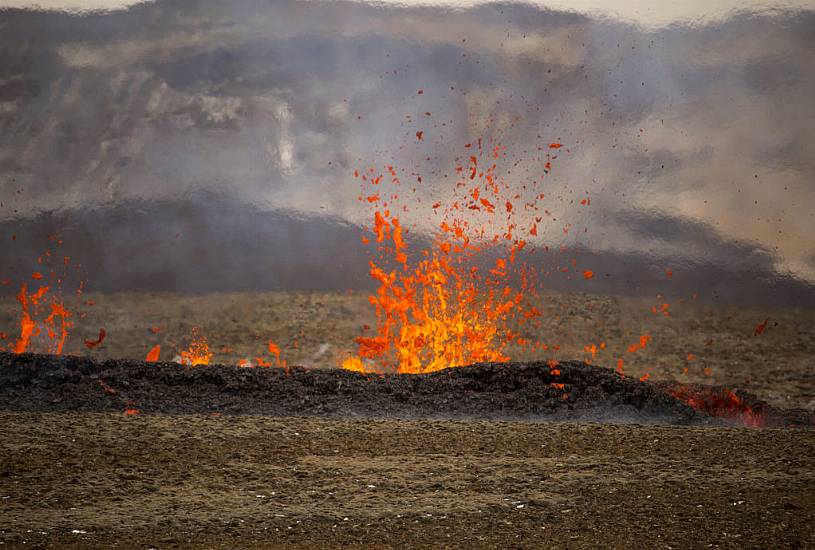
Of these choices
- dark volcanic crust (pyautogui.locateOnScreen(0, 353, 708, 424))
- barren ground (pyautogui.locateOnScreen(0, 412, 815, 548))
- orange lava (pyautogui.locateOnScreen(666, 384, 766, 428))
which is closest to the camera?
barren ground (pyautogui.locateOnScreen(0, 412, 815, 548))

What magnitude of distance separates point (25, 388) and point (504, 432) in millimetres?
5212

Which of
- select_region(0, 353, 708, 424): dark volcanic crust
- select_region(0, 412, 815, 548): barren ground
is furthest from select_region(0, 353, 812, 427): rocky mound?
select_region(0, 412, 815, 548): barren ground

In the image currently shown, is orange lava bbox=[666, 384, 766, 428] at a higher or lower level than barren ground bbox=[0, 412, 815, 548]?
lower

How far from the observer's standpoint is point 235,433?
8.37m

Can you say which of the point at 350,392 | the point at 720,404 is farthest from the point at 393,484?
the point at 720,404

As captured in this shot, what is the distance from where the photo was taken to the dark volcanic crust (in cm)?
1012

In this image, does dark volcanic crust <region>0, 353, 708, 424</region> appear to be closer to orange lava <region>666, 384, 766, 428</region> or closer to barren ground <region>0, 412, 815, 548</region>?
orange lava <region>666, 384, 766, 428</region>

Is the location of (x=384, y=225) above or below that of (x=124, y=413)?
above

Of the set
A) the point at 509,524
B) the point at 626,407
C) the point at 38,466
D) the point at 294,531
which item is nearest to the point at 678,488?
the point at 509,524

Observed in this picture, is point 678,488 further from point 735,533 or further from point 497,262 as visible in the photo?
point 497,262

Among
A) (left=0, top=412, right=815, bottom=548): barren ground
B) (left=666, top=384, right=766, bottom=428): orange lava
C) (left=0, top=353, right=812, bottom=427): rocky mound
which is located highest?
(left=0, top=412, right=815, bottom=548): barren ground

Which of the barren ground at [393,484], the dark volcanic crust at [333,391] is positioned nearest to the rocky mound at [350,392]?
the dark volcanic crust at [333,391]

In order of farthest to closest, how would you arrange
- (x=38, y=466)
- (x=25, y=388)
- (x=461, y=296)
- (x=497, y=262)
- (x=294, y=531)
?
1. (x=497, y=262)
2. (x=461, y=296)
3. (x=25, y=388)
4. (x=38, y=466)
5. (x=294, y=531)

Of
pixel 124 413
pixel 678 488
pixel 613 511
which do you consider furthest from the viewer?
pixel 124 413
